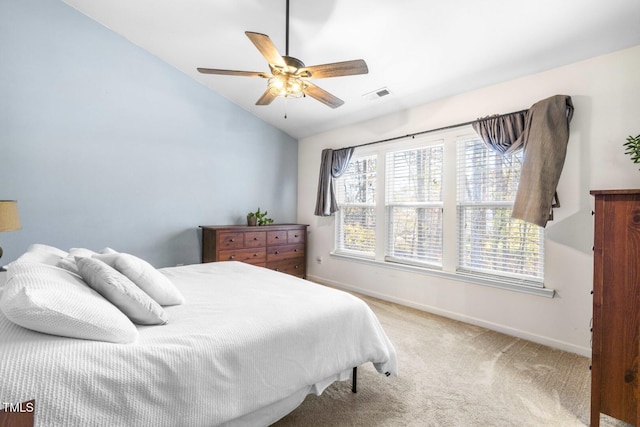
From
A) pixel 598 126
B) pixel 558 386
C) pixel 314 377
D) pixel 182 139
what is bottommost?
pixel 558 386

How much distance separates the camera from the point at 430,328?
9.36 ft

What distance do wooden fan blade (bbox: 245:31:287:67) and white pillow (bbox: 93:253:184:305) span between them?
4.76 ft

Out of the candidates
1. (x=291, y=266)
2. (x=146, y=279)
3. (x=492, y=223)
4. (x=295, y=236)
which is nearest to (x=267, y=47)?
(x=146, y=279)

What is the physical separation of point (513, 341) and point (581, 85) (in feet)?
7.47

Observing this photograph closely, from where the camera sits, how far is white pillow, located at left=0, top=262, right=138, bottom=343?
959 millimetres

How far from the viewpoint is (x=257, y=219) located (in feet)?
14.5

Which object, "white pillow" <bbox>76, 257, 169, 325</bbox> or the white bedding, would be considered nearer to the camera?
the white bedding

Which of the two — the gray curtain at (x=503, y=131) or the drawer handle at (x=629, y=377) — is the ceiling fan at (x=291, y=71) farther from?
the drawer handle at (x=629, y=377)

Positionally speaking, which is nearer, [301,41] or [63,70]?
[301,41]

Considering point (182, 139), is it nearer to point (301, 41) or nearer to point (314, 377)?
point (301, 41)

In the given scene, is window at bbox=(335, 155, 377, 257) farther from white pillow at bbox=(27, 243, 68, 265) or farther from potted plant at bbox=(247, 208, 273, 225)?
white pillow at bbox=(27, 243, 68, 265)

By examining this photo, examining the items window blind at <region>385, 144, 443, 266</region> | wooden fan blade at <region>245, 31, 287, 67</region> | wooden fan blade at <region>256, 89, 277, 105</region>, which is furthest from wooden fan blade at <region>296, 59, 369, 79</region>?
window blind at <region>385, 144, 443, 266</region>

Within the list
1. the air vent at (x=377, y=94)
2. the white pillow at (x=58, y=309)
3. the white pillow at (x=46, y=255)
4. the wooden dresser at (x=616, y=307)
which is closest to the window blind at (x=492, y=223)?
the air vent at (x=377, y=94)

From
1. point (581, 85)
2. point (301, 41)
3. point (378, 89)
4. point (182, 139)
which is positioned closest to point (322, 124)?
point (378, 89)
